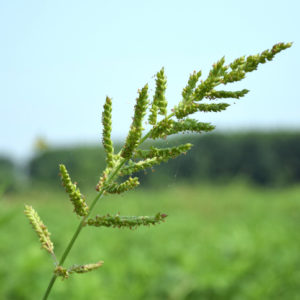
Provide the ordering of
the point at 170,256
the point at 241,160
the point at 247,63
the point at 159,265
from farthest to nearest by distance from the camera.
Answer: the point at 241,160
the point at 170,256
the point at 159,265
the point at 247,63

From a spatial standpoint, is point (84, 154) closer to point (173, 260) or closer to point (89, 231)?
point (89, 231)

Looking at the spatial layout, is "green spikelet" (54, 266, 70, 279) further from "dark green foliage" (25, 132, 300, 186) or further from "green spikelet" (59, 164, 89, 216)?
"dark green foliage" (25, 132, 300, 186)

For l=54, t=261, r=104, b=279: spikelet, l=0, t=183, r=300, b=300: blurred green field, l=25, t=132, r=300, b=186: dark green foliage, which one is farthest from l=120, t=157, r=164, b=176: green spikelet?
l=25, t=132, r=300, b=186: dark green foliage

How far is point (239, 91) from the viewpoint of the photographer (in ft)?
2.90

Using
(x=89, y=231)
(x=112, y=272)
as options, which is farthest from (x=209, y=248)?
(x=89, y=231)

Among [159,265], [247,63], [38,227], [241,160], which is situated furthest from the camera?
[241,160]

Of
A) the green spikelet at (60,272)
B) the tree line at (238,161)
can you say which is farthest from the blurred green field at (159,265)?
the tree line at (238,161)

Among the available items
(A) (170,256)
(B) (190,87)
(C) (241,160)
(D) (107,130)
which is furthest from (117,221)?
(C) (241,160)

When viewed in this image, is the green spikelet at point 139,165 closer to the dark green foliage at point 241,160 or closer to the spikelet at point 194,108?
the spikelet at point 194,108

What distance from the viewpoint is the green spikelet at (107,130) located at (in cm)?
87

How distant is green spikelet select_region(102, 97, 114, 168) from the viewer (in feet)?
2.85

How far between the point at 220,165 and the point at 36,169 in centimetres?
1588

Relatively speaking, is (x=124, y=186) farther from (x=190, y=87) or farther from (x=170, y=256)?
(x=170, y=256)

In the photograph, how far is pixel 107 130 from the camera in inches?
35.4
